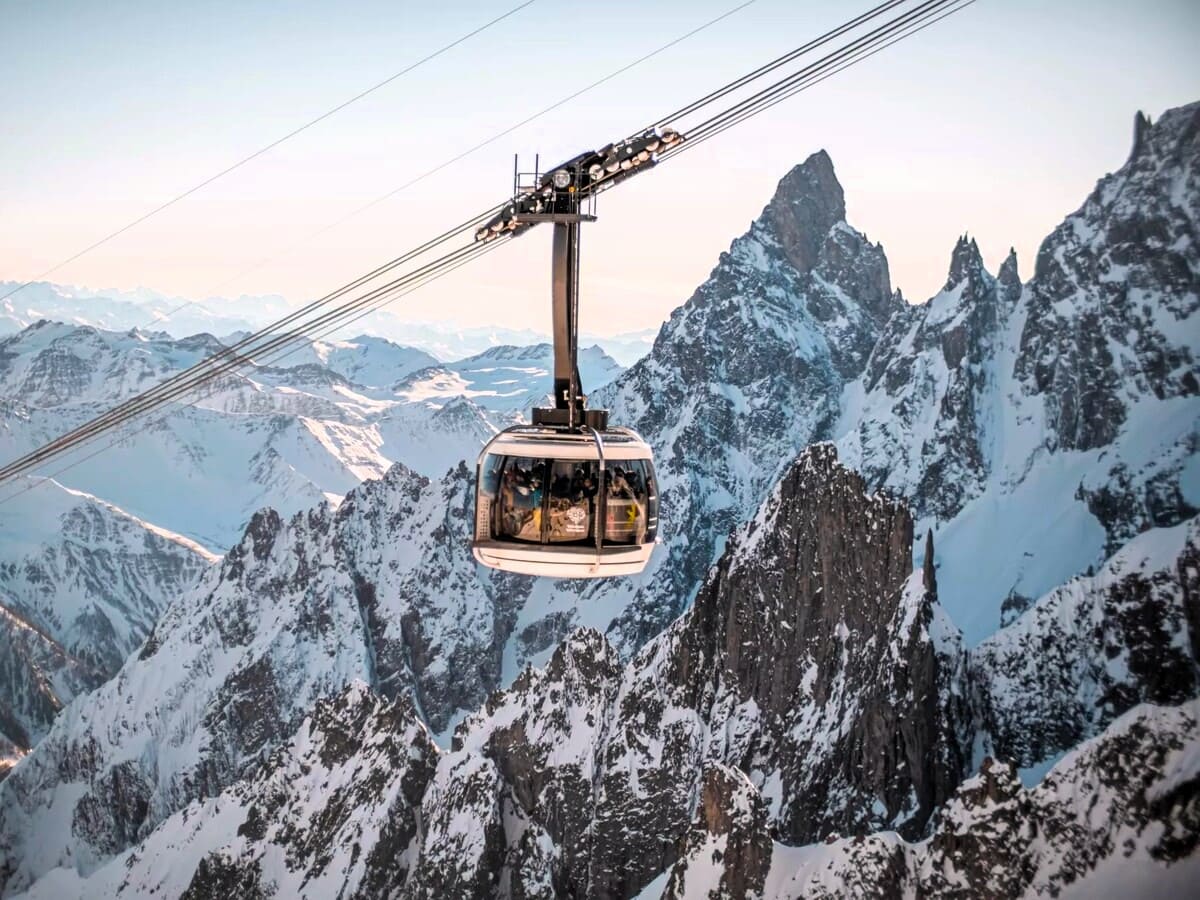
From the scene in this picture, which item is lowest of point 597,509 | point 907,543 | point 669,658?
point 669,658

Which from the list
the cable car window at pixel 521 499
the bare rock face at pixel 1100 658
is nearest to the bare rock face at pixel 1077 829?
the bare rock face at pixel 1100 658

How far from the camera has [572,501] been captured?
84.8 ft

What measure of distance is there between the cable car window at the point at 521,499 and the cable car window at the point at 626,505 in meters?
1.13

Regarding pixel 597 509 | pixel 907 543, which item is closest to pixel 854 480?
pixel 907 543

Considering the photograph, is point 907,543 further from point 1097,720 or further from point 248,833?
point 248,833

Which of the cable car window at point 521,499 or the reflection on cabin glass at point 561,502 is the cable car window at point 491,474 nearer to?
the reflection on cabin glass at point 561,502

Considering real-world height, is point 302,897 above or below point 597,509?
below

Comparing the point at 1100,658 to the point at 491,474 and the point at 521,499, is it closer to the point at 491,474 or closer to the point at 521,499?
the point at 491,474

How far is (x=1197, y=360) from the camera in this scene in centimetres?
19662

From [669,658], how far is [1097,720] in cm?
4330

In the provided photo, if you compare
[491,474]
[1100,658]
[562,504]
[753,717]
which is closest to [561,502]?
[562,504]

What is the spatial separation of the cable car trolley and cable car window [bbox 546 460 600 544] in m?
0.02

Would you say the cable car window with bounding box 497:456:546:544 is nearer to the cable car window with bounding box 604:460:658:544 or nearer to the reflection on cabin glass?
Answer: the reflection on cabin glass

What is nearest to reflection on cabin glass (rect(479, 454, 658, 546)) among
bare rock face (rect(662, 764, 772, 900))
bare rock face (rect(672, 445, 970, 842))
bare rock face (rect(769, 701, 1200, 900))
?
bare rock face (rect(769, 701, 1200, 900))
